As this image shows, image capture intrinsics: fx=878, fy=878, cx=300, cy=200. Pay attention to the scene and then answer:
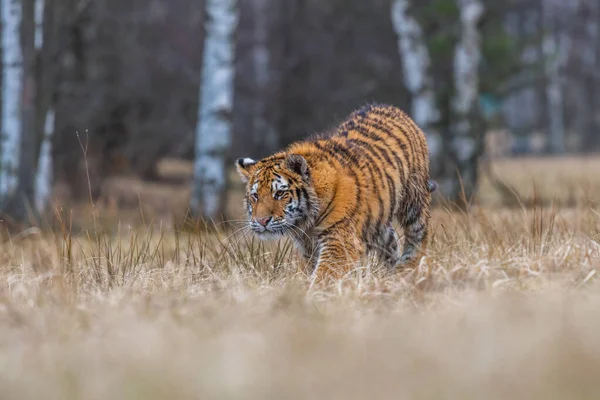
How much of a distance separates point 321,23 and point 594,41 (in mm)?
24610

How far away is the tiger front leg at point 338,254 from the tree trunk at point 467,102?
7.38 metres

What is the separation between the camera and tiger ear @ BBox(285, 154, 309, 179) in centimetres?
553

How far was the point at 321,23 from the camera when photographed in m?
24.3

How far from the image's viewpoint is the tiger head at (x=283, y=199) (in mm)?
5547

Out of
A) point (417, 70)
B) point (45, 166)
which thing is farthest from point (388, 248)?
point (417, 70)

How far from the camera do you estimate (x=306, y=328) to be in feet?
13.0

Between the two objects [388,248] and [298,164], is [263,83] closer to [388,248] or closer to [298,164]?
[388,248]

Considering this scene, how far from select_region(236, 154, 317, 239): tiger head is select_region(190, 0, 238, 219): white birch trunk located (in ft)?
18.5

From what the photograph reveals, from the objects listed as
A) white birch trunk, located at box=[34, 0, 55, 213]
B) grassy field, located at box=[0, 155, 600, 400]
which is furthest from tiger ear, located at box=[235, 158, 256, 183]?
white birch trunk, located at box=[34, 0, 55, 213]

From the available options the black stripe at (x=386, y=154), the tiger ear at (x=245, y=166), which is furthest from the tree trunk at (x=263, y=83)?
the tiger ear at (x=245, y=166)

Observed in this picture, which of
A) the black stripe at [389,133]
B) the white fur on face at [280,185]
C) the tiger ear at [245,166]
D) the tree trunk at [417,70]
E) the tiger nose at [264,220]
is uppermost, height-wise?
the tree trunk at [417,70]

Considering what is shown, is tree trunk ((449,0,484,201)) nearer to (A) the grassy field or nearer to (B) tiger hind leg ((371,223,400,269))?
(B) tiger hind leg ((371,223,400,269))

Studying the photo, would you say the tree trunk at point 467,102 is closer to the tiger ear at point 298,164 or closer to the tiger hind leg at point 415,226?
the tiger hind leg at point 415,226

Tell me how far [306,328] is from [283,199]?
67.5 inches
